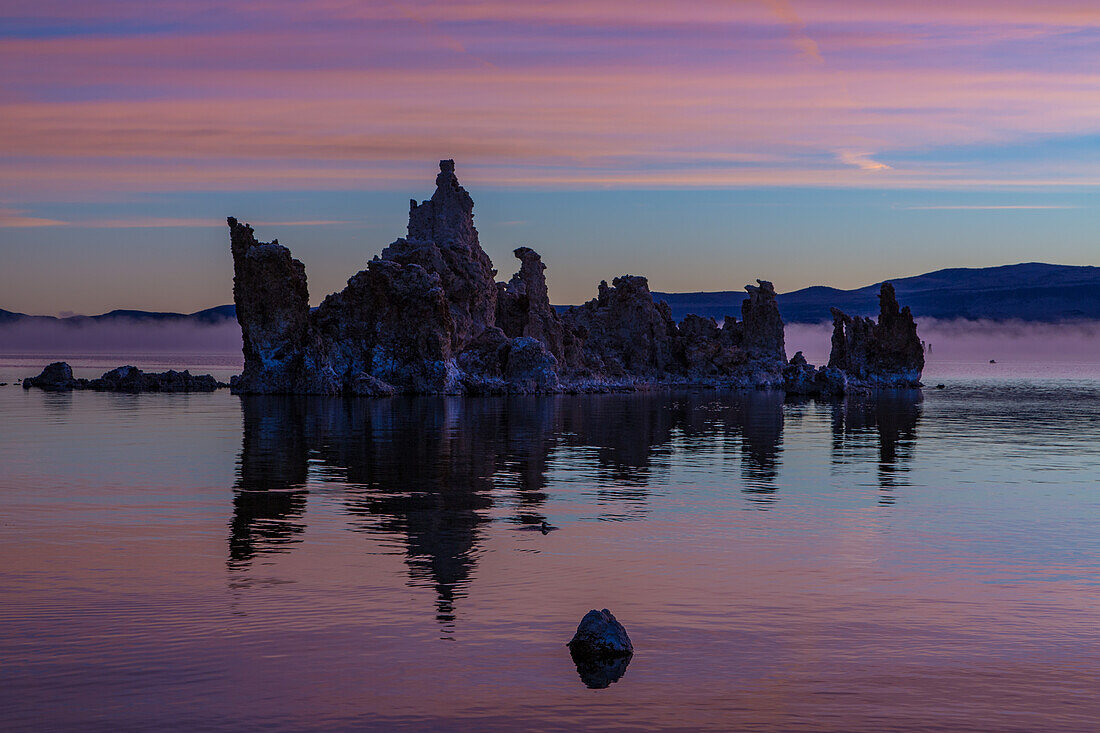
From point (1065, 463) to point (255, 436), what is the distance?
4019 centimetres

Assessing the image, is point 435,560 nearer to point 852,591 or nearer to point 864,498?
point 852,591

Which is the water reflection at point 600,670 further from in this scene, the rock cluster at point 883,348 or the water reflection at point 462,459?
the rock cluster at point 883,348

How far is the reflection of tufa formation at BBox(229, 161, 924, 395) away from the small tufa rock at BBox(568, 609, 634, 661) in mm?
95934

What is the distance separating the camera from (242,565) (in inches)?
988

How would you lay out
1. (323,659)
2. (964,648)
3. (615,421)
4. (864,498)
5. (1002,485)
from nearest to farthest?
(323,659) → (964,648) → (864,498) → (1002,485) → (615,421)

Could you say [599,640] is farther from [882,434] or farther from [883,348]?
[883,348]

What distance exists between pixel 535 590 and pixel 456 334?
3951 inches

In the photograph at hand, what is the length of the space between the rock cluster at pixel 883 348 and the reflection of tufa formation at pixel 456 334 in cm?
21

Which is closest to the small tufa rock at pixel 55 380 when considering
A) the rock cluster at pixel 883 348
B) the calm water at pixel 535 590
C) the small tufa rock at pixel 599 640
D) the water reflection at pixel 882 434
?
the calm water at pixel 535 590

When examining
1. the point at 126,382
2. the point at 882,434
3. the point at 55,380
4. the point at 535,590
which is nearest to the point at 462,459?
the point at 535,590

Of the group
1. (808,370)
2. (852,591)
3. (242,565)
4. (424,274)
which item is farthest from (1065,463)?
(808,370)

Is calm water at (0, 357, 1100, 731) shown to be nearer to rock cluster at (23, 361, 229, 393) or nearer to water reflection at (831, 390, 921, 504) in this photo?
water reflection at (831, 390, 921, 504)

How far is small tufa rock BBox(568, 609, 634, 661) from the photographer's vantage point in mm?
17812

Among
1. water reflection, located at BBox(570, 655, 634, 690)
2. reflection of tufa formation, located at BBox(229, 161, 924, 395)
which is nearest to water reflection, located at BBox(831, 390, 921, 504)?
water reflection, located at BBox(570, 655, 634, 690)
